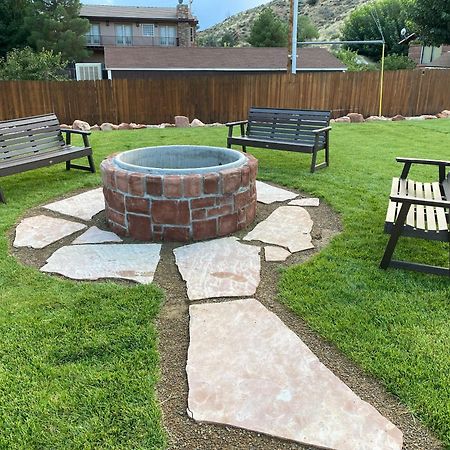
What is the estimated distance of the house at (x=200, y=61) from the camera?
78.6ft

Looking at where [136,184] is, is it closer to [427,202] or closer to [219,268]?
[219,268]

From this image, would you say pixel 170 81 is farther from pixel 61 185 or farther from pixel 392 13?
pixel 392 13

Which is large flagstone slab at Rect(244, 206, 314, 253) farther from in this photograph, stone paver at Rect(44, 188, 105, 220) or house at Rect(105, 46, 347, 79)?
house at Rect(105, 46, 347, 79)

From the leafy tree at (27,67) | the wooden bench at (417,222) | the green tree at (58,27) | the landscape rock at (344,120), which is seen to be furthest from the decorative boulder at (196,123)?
the green tree at (58,27)

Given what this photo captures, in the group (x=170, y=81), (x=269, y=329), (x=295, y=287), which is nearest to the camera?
(x=269, y=329)

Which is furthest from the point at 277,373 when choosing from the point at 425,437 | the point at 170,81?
the point at 170,81

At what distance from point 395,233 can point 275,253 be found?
0.97 m

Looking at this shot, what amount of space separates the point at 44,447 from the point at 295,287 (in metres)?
1.84

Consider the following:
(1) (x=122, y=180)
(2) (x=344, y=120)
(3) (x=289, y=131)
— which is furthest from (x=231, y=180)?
(2) (x=344, y=120)

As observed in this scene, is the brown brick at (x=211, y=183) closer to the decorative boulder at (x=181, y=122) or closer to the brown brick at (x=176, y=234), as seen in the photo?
the brown brick at (x=176, y=234)

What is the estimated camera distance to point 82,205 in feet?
16.0

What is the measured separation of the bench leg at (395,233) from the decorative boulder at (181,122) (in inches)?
367

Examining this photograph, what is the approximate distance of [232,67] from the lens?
25.1 meters

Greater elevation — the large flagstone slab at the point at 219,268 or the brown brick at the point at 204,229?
the brown brick at the point at 204,229
